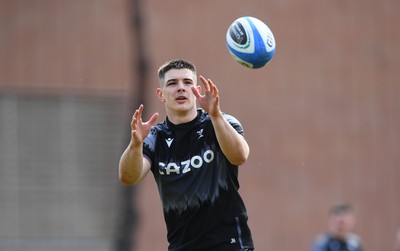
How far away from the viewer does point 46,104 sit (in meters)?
16.0

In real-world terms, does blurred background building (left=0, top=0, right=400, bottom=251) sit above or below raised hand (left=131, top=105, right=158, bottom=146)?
above

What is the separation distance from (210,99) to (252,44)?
96 cm

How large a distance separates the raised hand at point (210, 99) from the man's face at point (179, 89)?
0.39 m

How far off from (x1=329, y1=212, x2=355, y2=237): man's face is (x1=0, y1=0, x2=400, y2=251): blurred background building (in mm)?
3025

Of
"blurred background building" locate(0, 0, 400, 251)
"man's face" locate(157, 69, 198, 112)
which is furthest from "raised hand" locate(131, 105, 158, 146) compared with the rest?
"blurred background building" locate(0, 0, 400, 251)

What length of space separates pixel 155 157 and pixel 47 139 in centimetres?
871

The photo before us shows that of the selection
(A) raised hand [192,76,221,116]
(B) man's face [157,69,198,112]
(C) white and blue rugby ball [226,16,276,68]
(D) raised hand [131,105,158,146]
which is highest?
(C) white and blue rugby ball [226,16,276,68]

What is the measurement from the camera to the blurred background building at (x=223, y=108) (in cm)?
1587

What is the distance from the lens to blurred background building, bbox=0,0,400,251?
625 inches

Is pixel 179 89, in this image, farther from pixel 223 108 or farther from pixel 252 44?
pixel 223 108

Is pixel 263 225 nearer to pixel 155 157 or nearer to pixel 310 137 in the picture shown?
pixel 310 137

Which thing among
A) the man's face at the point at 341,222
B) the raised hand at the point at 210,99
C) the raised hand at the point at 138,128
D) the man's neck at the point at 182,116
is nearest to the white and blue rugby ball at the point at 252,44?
the man's neck at the point at 182,116

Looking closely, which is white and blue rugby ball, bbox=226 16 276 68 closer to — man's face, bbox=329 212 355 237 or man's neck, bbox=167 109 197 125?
man's neck, bbox=167 109 197 125

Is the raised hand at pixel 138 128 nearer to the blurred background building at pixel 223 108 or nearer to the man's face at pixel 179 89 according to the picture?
the man's face at pixel 179 89
